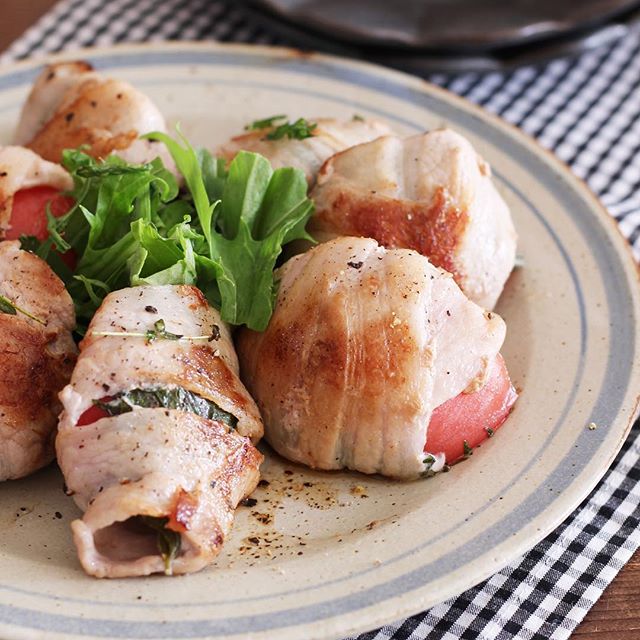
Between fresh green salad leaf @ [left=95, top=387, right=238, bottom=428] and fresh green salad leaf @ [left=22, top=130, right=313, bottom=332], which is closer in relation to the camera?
fresh green salad leaf @ [left=95, top=387, right=238, bottom=428]

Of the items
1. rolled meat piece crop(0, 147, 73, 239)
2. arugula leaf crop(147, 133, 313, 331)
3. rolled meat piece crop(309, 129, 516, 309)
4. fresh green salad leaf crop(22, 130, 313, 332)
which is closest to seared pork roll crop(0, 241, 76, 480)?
fresh green salad leaf crop(22, 130, 313, 332)

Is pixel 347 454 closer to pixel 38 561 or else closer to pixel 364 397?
pixel 364 397

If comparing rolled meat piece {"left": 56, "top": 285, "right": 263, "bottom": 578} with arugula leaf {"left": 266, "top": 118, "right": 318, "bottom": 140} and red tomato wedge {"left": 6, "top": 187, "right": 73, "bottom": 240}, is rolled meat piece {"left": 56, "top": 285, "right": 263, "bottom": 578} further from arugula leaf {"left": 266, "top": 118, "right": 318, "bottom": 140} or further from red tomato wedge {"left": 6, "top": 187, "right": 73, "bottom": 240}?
arugula leaf {"left": 266, "top": 118, "right": 318, "bottom": 140}

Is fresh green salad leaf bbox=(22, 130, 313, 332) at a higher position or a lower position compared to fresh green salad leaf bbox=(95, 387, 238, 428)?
higher

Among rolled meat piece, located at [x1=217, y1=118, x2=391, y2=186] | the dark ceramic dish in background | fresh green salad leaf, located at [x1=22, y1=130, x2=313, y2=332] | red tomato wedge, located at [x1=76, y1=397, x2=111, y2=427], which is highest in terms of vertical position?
the dark ceramic dish in background

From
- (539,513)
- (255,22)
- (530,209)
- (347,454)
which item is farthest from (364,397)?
(255,22)

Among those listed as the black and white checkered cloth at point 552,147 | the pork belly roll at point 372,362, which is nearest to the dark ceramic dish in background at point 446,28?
the black and white checkered cloth at point 552,147

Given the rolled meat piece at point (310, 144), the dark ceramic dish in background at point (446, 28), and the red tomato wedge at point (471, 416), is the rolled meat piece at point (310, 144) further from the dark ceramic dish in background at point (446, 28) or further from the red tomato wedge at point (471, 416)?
the dark ceramic dish in background at point (446, 28)
